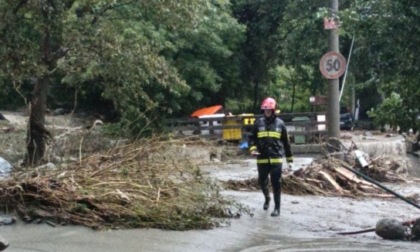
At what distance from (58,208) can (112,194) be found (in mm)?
767

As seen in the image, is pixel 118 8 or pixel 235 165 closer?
pixel 118 8

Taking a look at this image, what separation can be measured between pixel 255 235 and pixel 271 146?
7.16ft

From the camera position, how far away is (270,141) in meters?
12.7

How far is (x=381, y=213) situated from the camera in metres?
13.8

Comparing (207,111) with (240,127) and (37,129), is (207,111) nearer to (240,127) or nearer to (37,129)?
(240,127)

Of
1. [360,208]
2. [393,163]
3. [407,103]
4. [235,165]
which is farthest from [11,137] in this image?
[407,103]

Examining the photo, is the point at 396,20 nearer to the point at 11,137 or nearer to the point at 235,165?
the point at 235,165

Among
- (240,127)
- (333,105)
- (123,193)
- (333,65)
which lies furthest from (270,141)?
(240,127)

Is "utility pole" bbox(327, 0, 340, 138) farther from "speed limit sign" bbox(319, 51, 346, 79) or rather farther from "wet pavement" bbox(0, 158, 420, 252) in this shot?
"wet pavement" bbox(0, 158, 420, 252)

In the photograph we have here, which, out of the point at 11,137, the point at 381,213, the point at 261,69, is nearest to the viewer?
the point at 381,213

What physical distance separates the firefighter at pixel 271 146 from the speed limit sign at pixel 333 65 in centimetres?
655

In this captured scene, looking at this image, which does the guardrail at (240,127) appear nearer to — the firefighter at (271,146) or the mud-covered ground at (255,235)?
the mud-covered ground at (255,235)

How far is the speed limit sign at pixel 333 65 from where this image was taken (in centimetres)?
1894

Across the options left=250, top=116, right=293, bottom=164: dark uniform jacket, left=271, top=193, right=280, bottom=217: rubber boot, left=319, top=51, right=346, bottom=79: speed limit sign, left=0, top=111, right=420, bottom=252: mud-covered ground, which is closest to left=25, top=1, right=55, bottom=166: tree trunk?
left=0, top=111, right=420, bottom=252: mud-covered ground
